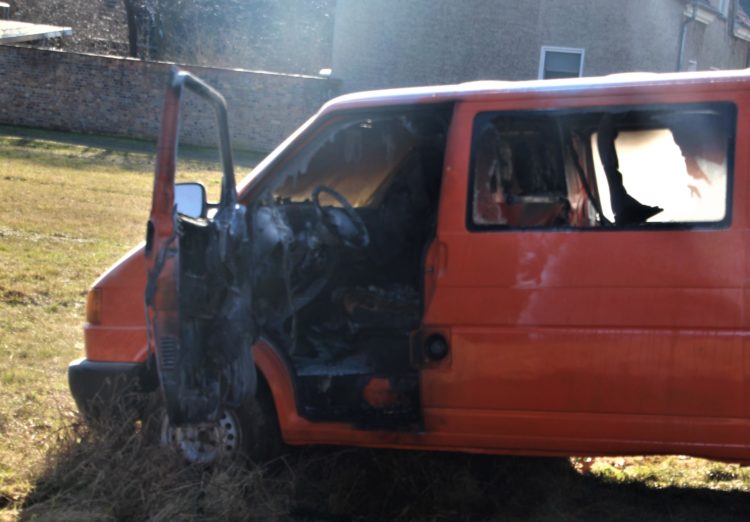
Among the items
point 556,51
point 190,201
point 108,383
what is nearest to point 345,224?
point 190,201

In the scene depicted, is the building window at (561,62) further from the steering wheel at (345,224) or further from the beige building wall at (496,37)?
the steering wheel at (345,224)

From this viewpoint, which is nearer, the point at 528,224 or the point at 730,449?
the point at 730,449

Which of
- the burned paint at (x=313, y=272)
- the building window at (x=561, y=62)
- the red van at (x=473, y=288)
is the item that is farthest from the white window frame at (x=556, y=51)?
the red van at (x=473, y=288)

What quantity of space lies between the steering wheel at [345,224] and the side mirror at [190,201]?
0.61 m

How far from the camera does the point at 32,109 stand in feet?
90.1

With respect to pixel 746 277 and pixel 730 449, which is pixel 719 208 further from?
pixel 730 449

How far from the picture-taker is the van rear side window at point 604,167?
461 centimetres

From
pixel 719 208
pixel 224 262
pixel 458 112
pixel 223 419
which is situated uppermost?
pixel 458 112

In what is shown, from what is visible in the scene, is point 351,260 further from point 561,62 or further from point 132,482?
point 561,62

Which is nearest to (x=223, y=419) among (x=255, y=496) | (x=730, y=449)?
(x=255, y=496)

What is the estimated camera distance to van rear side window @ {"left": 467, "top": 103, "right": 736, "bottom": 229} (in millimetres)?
4613

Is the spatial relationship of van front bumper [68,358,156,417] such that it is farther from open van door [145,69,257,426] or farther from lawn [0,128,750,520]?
open van door [145,69,257,426]

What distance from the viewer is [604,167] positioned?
5102 mm

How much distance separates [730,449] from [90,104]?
2515cm
